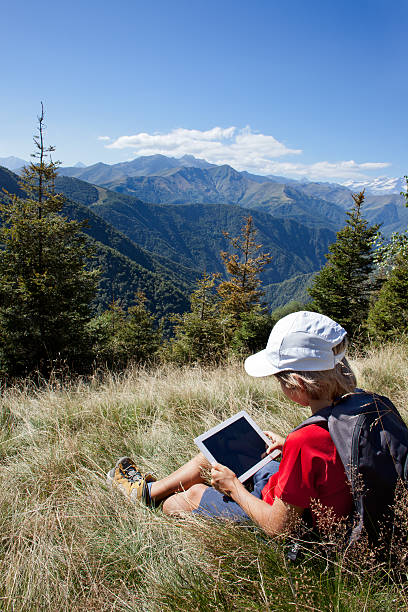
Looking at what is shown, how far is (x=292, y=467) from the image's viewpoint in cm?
137

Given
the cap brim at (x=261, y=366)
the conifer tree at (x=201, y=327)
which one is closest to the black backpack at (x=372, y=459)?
the cap brim at (x=261, y=366)

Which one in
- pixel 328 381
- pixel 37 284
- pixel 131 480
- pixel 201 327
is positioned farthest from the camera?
pixel 201 327

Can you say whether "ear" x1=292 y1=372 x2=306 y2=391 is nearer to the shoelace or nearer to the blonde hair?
the blonde hair

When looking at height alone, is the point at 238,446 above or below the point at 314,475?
below

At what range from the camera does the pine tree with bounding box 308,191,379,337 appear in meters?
20.9

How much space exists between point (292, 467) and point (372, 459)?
1.03ft

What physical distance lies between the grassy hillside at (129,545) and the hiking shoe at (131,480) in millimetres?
100

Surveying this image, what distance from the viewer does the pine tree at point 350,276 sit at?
68.4 feet

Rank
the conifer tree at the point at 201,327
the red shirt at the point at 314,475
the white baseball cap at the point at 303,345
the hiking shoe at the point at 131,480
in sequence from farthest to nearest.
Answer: the conifer tree at the point at 201,327, the hiking shoe at the point at 131,480, the white baseball cap at the point at 303,345, the red shirt at the point at 314,475

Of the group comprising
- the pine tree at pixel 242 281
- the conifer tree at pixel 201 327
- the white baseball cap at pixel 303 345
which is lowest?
the conifer tree at pixel 201 327

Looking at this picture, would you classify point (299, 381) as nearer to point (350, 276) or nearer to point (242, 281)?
point (350, 276)

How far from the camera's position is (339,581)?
118 centimetres

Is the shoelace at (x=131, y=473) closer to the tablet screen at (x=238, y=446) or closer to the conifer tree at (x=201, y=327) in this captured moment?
the tablet screen at (x=238, y=446)

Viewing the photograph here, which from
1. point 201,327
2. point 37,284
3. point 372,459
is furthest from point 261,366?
point 201,327
